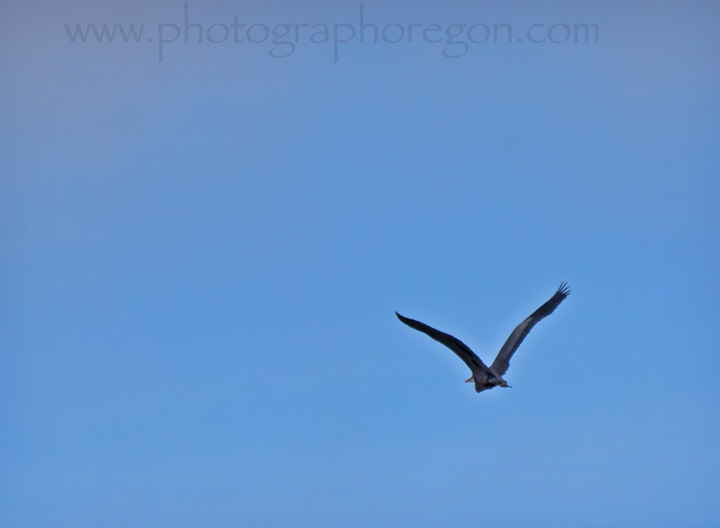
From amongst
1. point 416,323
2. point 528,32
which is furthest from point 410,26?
point 416,323

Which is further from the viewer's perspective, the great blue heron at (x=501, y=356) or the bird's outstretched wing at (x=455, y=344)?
the great blue heron at (x=501, y=356)

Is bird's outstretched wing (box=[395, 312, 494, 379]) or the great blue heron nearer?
bird's outstretched wing (box=[395, 312, 494, 379])

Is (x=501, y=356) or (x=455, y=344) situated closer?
(x=455, y=344)

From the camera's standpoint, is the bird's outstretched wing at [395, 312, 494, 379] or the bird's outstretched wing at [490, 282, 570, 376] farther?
the bird's outstretched wing at [490, 282, 570, 376]

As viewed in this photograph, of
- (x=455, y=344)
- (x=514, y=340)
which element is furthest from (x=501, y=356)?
(x=455, y=344)

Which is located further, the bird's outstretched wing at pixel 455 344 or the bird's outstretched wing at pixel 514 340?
the bird's outstretched wing at pixel 514 340

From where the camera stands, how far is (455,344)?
302 inches

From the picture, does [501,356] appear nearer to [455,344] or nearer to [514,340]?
[514,340]

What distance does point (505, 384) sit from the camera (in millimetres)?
8000

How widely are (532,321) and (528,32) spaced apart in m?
2.88

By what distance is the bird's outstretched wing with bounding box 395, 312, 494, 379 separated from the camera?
757 cm

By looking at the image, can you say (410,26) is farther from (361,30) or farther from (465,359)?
(465,359)

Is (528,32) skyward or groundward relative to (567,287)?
skyward

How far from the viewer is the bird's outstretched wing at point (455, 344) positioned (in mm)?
7570
